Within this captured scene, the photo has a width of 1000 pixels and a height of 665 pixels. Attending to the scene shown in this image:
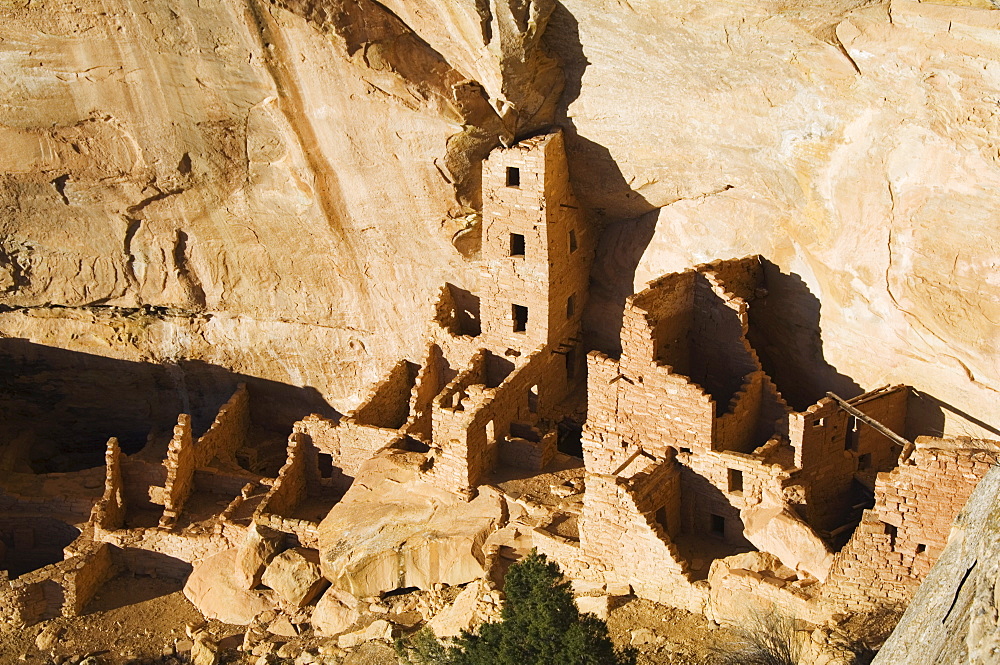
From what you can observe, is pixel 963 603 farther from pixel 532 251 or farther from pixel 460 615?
pixel 532 251

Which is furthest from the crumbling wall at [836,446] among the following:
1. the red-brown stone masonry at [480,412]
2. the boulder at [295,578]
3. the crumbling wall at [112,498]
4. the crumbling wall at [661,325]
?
the crumbling wall at [112,498]

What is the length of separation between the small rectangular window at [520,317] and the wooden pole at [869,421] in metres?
4.73

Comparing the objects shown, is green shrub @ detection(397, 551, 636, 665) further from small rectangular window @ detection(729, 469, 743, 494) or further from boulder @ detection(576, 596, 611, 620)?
small rectangular window @ detection(729, 469, 743, 494)

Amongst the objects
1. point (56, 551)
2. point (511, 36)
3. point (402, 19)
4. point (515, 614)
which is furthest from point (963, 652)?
point (56, 551)

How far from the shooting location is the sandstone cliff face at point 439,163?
15266 millimetres

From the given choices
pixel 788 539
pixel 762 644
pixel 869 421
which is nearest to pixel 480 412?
pixel 788 539

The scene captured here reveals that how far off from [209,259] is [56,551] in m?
4.90

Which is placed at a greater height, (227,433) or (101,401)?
(101,401)

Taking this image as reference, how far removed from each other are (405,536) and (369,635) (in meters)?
1.27

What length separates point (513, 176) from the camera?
18.6 metres

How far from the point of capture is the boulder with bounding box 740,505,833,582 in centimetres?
1497

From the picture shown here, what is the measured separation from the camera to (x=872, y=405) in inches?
650

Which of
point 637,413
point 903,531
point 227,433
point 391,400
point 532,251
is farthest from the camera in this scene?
point 227,433

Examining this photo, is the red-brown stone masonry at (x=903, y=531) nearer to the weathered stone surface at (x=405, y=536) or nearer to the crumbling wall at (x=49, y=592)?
the weathered stone surface at (x=405, y=536)
